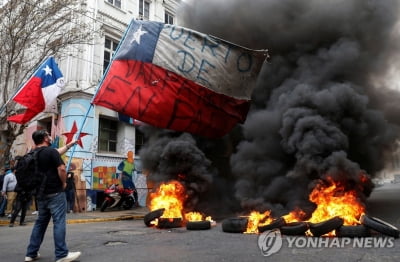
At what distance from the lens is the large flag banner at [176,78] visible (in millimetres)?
7176

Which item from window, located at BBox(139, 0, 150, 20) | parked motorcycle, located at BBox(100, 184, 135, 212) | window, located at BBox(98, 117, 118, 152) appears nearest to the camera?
parked motorcycle, located at BBox(100, 184, 135, 212)

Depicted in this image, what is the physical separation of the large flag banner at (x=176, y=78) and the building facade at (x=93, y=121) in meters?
6.84

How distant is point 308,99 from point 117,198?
8.81 meters

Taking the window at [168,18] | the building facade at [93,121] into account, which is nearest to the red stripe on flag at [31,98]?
the building facade at [93,121]

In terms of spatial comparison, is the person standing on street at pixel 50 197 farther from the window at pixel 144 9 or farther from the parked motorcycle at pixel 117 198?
the window at pixel 144 9

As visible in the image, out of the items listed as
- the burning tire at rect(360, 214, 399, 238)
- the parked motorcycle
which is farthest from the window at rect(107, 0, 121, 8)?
the burning tire at rect(360, 214, 399, 238)

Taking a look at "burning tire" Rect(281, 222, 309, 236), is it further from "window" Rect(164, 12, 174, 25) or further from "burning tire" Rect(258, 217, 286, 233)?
"window" Rect(164, 12, 174, 25)

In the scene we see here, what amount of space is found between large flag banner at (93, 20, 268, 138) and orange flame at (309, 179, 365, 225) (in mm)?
2615

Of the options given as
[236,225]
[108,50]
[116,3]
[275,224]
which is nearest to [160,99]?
[236,225]

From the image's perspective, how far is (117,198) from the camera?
44.5 ft

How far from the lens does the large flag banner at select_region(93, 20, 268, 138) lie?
7176 millimetres

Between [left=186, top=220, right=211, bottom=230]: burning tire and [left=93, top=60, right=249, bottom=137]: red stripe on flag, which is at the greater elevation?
[left=93, top=60, right=249, bottom=137]: red stripe on flag

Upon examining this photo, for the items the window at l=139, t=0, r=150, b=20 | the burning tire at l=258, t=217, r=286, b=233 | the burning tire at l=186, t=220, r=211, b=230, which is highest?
the window at l=139, t=0, r=150, b=20

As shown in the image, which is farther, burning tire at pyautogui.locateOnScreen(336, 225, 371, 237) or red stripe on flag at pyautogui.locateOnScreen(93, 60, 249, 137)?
red stripe on flag at pyautogui.locateOnScreen(93, 60, 249, 137)
